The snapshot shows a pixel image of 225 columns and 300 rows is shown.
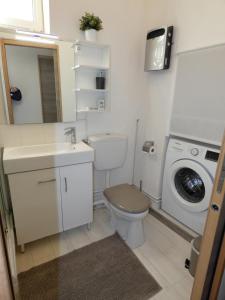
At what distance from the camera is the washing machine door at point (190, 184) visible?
5.51ft

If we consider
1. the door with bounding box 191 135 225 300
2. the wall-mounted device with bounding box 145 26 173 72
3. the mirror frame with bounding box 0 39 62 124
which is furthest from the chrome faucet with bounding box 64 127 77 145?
the door with bounding box 191 135 225 300

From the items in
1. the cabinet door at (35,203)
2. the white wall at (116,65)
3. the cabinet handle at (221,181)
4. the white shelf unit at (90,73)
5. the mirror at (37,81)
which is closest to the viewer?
the cabinet handle at (221,181)

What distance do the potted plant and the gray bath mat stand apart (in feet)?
6.45

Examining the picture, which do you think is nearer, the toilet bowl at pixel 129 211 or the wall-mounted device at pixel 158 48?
the toilet bowl at pixel 129 211

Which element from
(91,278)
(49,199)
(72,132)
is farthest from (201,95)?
(91,278)

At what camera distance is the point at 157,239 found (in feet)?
6.21

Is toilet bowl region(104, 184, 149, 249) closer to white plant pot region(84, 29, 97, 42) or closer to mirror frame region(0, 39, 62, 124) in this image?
mirror frame region(0, 39, 62, 124)

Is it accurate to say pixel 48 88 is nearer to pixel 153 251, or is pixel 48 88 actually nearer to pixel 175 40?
pixel 175 40

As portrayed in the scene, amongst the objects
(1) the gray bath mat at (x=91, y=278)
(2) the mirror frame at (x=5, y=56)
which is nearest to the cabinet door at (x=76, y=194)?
(1) the gray bath mat at (x=91, y=278)

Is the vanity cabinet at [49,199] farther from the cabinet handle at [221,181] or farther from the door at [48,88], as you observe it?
the cabinet handle at [221,181]

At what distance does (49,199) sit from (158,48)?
1.77 m

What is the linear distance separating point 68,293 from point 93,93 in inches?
69.6

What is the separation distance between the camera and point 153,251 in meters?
1.75

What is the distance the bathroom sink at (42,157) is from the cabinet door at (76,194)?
0.08 meters
